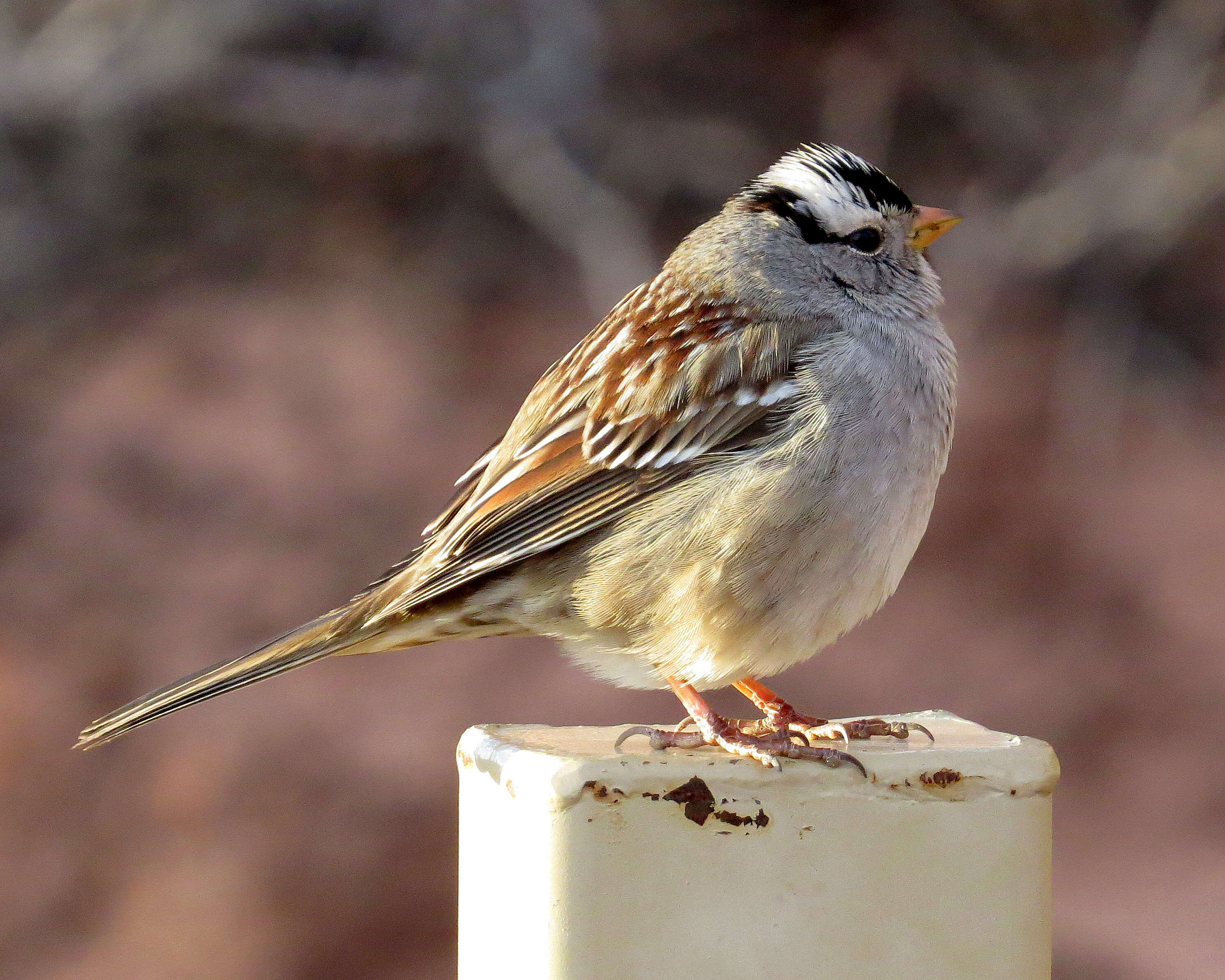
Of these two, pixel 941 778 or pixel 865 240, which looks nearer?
pixel 941 778

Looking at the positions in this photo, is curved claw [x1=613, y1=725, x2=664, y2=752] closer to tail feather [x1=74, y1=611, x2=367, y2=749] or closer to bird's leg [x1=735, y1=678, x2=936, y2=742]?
bird's leg [x1=735, y1=678, x2=936, y2=742]

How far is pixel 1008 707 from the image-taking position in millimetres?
5184

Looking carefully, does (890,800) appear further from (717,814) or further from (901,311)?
(901,311)

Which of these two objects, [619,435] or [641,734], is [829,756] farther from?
[619,435]

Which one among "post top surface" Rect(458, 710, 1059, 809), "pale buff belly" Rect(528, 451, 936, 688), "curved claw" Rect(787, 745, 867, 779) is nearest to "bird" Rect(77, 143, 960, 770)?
"pale buff belly" Rect(528, 451, 936, 688)

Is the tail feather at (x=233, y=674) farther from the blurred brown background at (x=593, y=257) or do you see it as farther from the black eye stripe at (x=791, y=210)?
the blurred brown background at (x=593, y=257)

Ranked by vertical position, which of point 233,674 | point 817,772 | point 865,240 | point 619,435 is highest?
point 865,240

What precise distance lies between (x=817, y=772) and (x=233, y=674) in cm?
93

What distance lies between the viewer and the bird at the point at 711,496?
2088mm

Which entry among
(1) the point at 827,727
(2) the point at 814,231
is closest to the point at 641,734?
(1) the point at 827,727

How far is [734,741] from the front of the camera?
6.32ft

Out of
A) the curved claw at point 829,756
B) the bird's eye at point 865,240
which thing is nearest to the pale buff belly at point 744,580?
the curved claw at point 829,756

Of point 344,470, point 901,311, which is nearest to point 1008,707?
point 344,470

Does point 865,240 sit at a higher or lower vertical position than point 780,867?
higher
